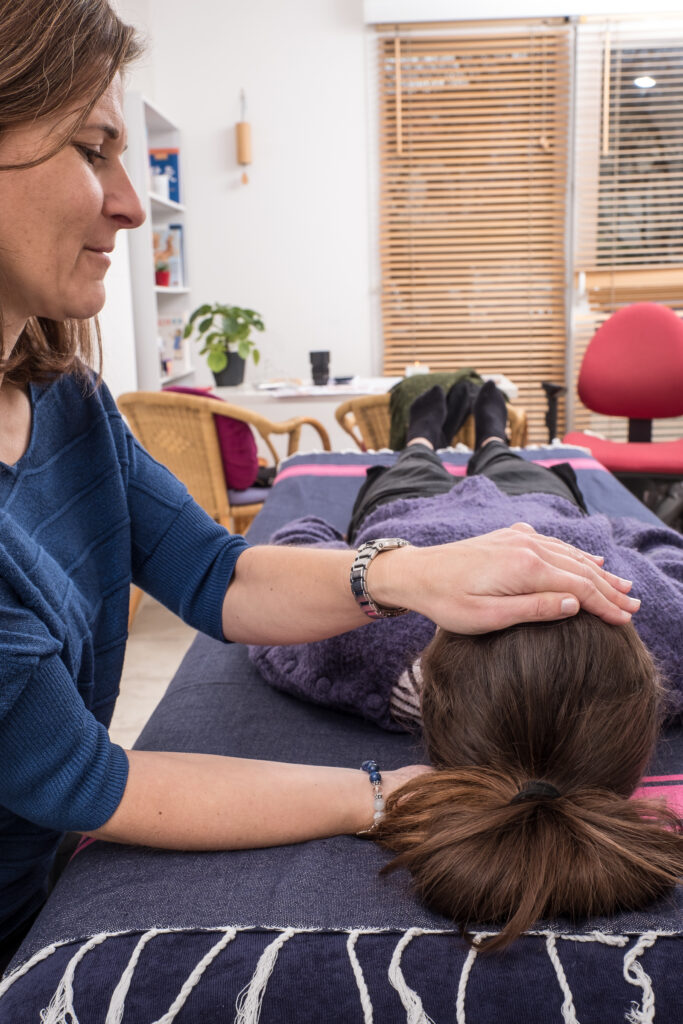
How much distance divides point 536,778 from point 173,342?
4066 millimetres

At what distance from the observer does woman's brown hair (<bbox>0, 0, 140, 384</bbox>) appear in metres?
0.73

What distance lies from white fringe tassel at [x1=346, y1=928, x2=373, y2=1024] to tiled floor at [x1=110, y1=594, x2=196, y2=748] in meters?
1.64

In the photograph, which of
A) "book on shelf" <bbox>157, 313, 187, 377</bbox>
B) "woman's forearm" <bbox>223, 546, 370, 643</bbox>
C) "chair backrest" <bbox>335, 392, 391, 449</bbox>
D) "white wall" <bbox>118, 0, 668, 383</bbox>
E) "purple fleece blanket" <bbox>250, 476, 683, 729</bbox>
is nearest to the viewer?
"woman's forearm" <bbox>223, 546, 370, 643</bbox>

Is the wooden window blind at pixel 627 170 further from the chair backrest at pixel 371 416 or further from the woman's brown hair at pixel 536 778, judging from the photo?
the woman's brown hair at pixel 536 778

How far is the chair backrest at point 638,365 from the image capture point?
3.72 metres

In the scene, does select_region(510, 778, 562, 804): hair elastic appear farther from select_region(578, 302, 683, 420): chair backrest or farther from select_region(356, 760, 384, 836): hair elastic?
select_region(578, 302, 683, 420): chair backrest

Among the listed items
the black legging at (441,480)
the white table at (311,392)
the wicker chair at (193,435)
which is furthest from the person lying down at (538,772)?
the white table at (311,392)

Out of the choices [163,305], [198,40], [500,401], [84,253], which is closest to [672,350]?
[500,401]

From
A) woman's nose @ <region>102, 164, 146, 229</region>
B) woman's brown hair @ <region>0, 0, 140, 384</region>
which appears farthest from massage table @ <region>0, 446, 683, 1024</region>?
woman's nose @ <region>102, 164, 146, 229</region>

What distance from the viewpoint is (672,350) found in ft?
12.2

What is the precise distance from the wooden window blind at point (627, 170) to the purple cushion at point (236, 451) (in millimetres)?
2410

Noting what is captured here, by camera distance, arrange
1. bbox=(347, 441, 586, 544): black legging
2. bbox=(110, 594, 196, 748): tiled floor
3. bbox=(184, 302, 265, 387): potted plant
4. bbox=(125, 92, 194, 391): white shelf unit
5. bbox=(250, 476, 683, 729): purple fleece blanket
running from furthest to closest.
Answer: bbox=(184, 302, 265, 387): potted plant < bbox=(125, 92, 194, 391): white shelf unit < bbox=(110, 594, 196, 748): tiled floor < bbox=(347, 441, 586, 544): black legging < bbox=(250, 476, 683, 729): purple fleece blanket

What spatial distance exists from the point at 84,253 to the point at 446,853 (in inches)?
25.7

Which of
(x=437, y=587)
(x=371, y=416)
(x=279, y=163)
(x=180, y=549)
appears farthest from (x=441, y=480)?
(x=279, y=163)
